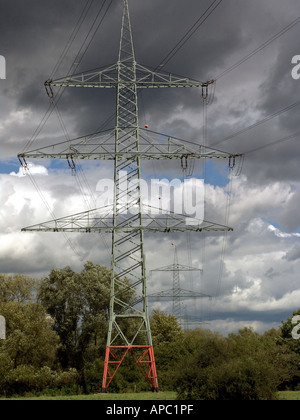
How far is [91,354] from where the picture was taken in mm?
60000

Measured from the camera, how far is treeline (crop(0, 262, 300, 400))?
29.9 meters

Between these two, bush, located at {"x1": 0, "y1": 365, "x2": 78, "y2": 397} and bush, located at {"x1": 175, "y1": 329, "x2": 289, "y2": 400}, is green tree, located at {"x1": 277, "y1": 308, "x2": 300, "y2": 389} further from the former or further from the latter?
bush, located at {"x1": 0, "y1": 365, "x2": 78, "y2": 397}

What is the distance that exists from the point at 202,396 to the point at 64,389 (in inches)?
922

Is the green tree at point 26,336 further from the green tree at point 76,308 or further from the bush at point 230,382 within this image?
the bush at point 230,382

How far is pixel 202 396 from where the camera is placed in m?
30.0

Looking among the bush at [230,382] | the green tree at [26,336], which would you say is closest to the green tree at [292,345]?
the bush at [230,382]

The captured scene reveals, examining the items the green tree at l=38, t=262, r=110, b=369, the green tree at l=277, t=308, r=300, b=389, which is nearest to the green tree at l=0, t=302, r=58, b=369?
the green tree at l=38, t=262, r=110, b=369

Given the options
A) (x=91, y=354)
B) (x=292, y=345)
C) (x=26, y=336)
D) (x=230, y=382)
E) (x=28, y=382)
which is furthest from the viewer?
(x=91, y=354)

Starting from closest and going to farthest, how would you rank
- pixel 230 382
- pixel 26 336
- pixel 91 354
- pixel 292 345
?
pixel 230 382, pixel 26 336, pixel 292 345, pixel 91 354

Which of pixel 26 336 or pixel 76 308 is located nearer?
pixel 26 336

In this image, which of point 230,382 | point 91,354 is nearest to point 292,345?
point 91,354

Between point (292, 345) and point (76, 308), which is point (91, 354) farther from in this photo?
point (292, 345)
